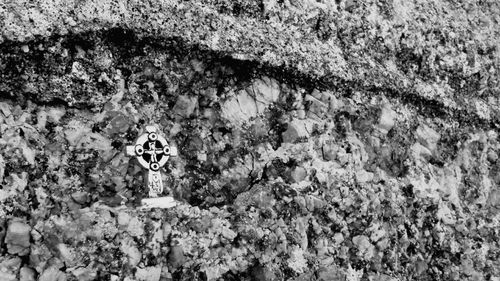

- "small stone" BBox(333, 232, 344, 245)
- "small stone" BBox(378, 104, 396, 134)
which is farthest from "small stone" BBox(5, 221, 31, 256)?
"small stone" BBox(378, 104, 396, 134)

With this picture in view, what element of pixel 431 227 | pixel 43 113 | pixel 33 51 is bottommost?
Result: pixel 431 227

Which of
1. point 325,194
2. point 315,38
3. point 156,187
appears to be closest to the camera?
point 156,187

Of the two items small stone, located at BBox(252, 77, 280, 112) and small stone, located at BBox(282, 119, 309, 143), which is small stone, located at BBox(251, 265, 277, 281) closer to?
small stone, located at BBox(282, 119, 309, 143)

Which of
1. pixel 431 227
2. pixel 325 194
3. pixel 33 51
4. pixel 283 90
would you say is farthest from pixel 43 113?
pixel 431 227

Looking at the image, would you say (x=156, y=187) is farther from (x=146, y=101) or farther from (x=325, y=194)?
(x=325, y=194)

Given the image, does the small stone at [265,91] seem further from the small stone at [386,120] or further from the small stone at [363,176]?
the small stone at [386,120]

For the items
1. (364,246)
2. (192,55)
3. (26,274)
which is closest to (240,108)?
(192,55)

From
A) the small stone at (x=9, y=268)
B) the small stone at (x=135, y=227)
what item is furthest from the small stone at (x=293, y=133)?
the small stone at (x=9, y=268)
